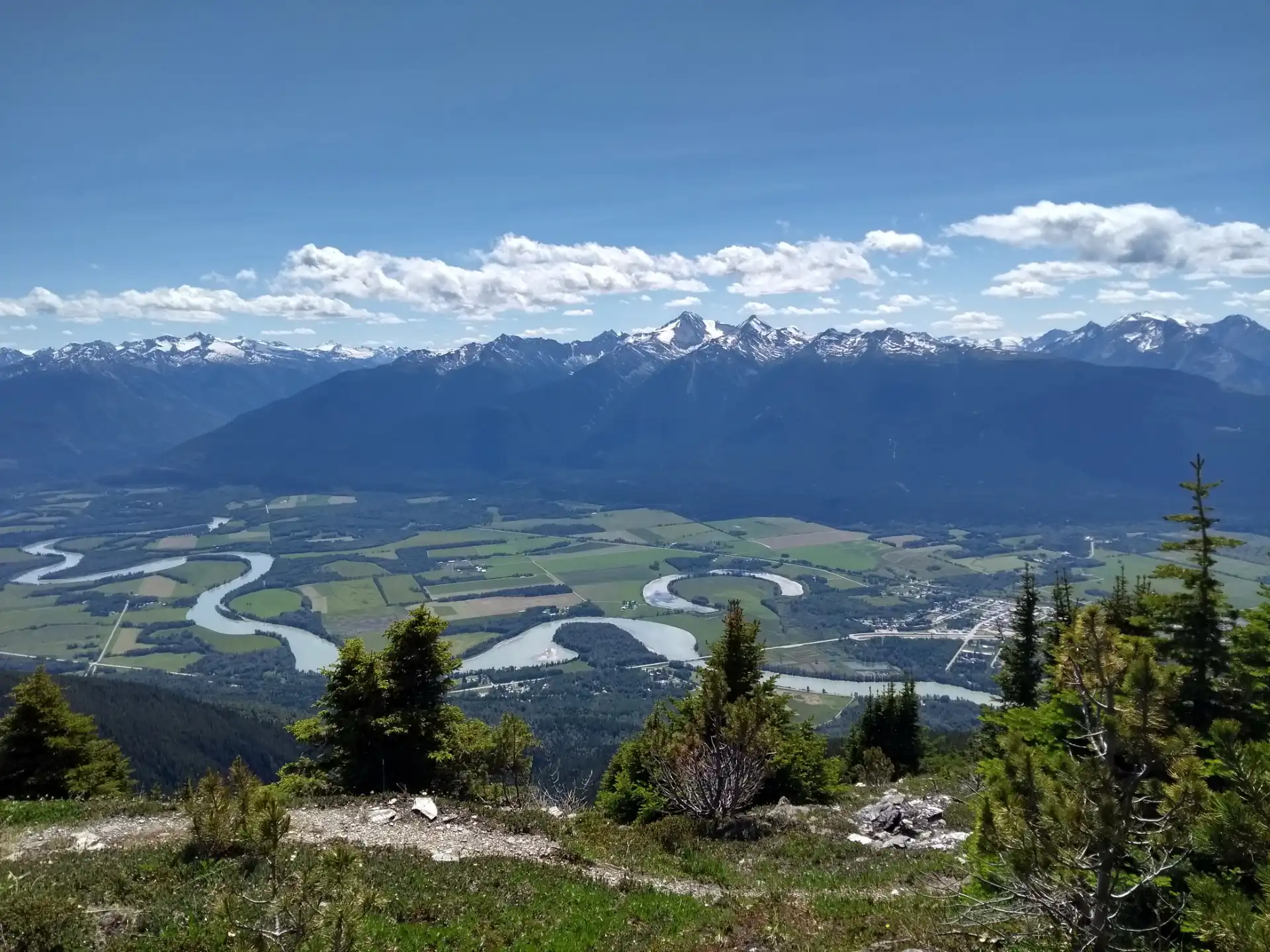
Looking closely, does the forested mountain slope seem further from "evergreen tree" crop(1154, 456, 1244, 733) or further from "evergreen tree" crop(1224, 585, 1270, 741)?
"evergreen tree" crop(1224, 585, 1270, 741)

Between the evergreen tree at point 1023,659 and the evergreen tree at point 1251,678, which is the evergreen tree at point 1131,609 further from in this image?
the evergreen tree at point 1023,659

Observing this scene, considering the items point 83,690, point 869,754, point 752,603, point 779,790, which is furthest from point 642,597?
point 779,790

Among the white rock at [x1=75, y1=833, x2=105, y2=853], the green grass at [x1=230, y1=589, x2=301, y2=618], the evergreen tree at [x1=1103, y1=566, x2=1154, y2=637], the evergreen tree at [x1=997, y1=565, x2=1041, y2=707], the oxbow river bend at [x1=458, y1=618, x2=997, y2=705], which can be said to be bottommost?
the oxbow river bend at [x1=458, y1=618, x2=997, y2=705]

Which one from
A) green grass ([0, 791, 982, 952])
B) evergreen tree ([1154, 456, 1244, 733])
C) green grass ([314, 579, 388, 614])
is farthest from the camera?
green grass ([314, 579, 388, 614])

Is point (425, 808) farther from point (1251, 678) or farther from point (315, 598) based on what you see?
point (315, 598)

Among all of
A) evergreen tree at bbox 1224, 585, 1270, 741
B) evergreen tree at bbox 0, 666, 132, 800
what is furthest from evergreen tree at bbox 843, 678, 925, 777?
evergreen tree at bbox 0, 666, 132, 800

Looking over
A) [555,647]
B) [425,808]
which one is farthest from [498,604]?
[425,808]

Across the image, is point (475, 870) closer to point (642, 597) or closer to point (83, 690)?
point (83, 690)
